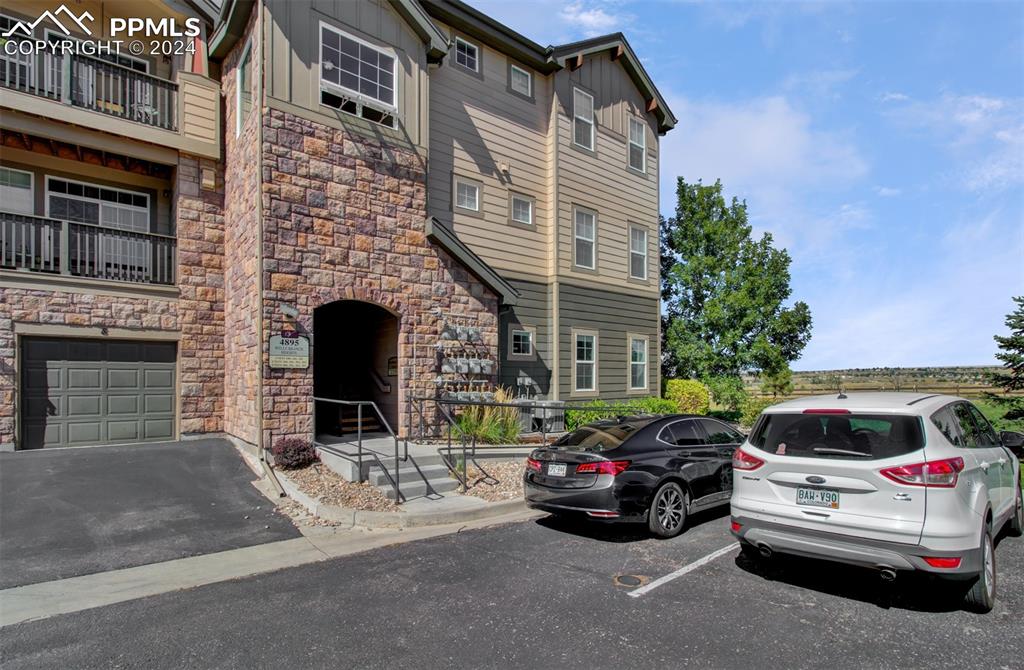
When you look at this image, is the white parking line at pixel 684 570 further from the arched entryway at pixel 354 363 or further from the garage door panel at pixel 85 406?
the garage door panel at pixel 85 406

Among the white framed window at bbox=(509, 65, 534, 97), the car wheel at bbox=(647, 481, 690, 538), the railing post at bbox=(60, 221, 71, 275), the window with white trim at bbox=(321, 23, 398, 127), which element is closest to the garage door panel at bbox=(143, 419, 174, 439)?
the railing post at bbox=(60, 221, 71, 275)

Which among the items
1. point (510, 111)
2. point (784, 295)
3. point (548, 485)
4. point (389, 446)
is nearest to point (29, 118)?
point (389, 446)

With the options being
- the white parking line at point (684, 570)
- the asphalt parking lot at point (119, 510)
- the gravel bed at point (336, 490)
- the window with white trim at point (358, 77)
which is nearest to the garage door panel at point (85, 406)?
the asphalt parking lot at point (119, 510)

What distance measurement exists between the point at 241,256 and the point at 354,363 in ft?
12.0

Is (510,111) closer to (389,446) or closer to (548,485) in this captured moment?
(389,446)

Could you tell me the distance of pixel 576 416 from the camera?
14.9 metres

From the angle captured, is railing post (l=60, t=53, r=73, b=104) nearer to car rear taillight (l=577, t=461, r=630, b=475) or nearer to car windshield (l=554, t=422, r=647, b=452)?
car windshield (l=554, t=422, r=647, b=452)

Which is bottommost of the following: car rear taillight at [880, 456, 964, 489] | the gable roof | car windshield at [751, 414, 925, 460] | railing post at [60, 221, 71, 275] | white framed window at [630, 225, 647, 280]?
car rear taillight at [880, 456, 964, 489]

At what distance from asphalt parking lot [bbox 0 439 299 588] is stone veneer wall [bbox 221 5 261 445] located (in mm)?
1229

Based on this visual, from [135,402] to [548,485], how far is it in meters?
8.85

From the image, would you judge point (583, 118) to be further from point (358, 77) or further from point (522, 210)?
point (358, 77)

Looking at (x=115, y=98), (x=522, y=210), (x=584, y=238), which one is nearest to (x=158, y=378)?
(x=115, y=98)

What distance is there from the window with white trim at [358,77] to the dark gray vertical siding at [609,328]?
677 centimetres

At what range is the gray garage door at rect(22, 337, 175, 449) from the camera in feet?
33.6
